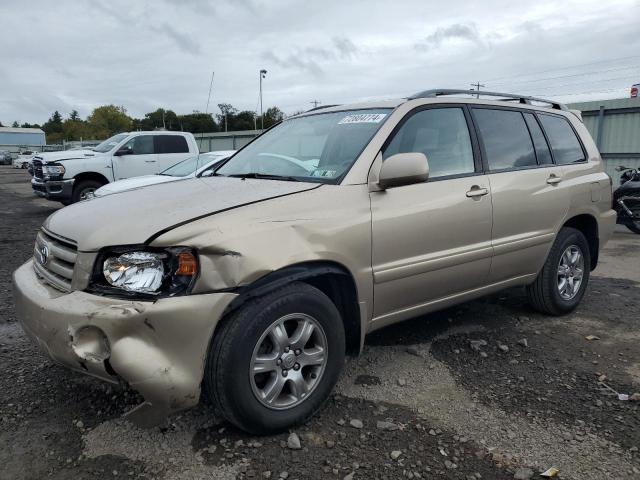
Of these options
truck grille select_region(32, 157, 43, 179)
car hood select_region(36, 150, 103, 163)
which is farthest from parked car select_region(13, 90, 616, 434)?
truck grille select_region(32, 157, 43, 179)

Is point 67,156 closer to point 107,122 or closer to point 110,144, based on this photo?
point 110,144

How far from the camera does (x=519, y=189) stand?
150 inches

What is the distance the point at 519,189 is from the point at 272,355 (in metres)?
2.30

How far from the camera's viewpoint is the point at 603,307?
4727 mm

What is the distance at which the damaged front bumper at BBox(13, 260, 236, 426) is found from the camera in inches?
86.8

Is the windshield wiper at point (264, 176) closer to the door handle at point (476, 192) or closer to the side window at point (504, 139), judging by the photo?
the door handle at point (476, 192)

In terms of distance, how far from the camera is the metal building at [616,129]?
42.7ft

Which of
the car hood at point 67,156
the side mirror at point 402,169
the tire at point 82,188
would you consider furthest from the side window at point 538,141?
the car hood at point 67,156

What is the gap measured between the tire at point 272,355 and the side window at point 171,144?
→ 10262 millimetres

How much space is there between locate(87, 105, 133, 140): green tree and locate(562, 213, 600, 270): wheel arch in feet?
303

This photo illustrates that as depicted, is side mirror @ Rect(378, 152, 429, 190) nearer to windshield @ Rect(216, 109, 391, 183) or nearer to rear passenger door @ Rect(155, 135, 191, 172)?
windshield @ Rect(216, 109, 391, 183)

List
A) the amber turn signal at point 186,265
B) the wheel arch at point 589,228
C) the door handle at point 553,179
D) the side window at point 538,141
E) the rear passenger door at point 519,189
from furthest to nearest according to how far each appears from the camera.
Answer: the wheel arch at point 589,228 < the side window at point 538,141 < the door handle at point 553,179 < the rear passenger door at point 519,189 < the amber turn signal at point 186,265

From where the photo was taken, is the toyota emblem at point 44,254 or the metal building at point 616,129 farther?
the metal building at point 616,129

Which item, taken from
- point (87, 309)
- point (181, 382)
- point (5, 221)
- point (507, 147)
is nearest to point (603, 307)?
point (507, 147)
